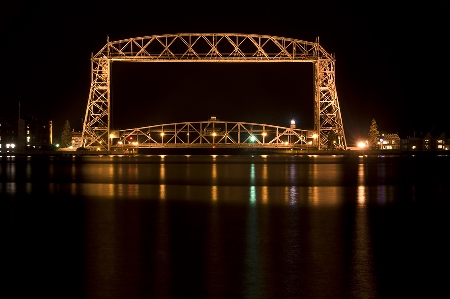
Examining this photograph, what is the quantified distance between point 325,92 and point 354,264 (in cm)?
4176

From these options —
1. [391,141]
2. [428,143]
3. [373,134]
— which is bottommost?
[428,143]

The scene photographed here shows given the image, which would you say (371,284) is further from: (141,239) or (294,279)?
(141,239)

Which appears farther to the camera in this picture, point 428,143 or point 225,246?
point 428,143

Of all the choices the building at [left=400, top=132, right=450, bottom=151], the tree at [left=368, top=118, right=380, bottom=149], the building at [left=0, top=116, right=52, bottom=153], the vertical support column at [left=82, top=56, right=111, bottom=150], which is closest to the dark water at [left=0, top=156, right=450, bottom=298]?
the vertical support column at [left=82, top=56, right=111, bottom=150]

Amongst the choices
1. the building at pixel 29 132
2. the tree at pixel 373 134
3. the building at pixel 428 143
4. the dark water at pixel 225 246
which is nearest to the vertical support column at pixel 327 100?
the tree at pixel 373 134

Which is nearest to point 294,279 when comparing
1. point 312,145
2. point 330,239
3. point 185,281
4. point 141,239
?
point 185,281

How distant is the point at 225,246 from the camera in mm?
6965

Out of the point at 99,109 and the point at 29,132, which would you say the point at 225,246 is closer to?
the point at 99,109

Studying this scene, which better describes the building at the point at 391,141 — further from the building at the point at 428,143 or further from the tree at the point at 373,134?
the building at the point at 428,143

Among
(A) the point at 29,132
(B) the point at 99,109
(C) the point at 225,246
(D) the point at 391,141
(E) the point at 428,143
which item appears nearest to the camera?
(C) the point at 225,246

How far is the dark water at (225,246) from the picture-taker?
5.32 m

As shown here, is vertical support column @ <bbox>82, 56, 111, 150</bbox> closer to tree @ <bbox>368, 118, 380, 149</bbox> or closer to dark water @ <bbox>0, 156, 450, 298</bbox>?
dark water @ <bbox>0, 156, 450, 298</bbox>

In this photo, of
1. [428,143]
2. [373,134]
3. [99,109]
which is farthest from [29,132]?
[428,143]

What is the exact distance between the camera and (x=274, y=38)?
147 feet
